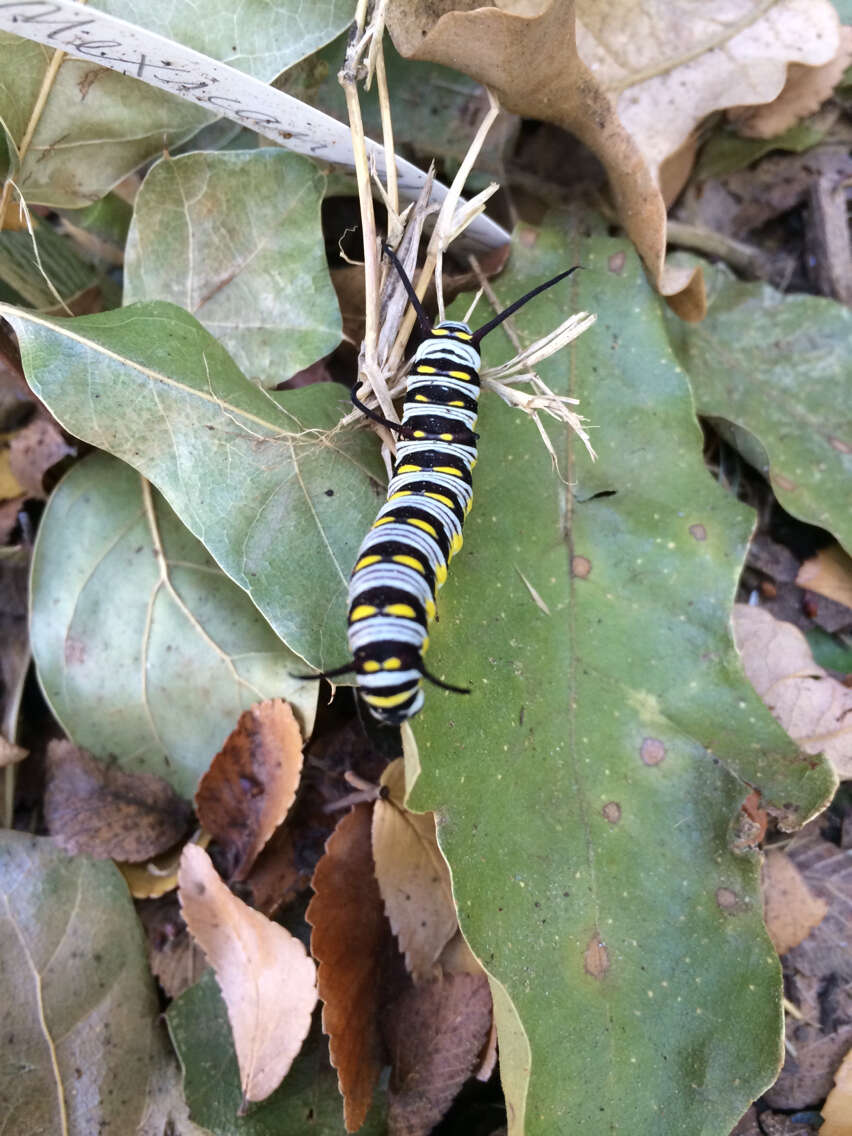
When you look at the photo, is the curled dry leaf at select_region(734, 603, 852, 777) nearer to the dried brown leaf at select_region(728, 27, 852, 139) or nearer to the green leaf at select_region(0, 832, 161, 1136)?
the dried brown leaf at select_region(728, 27, 852, 139)

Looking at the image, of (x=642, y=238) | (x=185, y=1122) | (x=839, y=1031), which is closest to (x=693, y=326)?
(x=642, y=238)

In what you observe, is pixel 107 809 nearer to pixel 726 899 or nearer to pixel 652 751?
pixel 652 751

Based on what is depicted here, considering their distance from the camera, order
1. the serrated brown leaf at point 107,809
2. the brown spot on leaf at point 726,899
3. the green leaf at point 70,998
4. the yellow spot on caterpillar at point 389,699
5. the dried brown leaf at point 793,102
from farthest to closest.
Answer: the dried brown leaf at point 793,102 → the serrated brown leaf at point 107,809 → the green leaf at point 70,998 → the brown spot on leaf at point 726,899 → the yellow spot on caterpillar at point 389,699

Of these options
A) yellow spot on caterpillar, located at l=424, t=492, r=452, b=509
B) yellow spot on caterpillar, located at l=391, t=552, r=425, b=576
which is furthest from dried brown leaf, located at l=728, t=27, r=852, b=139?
yellow spot on caterpillar, located at l=391, t=552, r=425, b=576

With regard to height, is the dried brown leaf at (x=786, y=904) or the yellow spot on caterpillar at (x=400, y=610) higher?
the yellow spot on caterpillar at (x=400, y=610)

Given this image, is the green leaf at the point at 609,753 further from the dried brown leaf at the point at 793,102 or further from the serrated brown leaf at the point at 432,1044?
the dried brown leaf at the point at 793,102

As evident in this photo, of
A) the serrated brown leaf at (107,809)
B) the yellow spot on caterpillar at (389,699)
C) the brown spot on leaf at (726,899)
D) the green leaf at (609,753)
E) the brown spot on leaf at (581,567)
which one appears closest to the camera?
the yellow spot on caterpillar at (389,699)

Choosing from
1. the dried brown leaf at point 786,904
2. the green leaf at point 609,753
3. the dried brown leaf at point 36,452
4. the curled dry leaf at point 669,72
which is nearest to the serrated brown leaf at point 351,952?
the green leaf at point 609,753

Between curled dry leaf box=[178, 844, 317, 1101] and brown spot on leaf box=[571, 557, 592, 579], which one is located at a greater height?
brown spot on leaf box=[571, 557, 592, 579]
